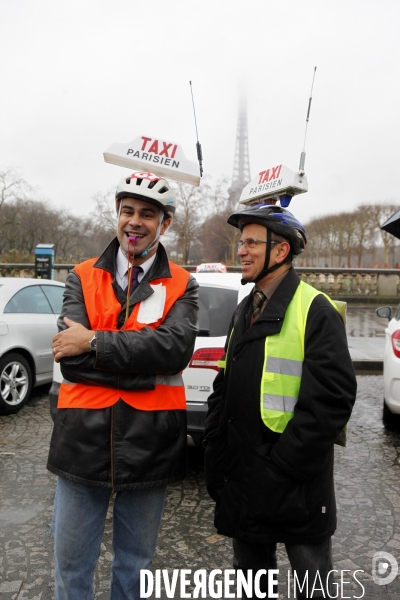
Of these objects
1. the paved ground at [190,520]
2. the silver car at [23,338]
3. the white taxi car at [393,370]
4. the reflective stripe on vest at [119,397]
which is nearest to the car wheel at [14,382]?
the silver car at [23,338]

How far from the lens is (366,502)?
3.97 metres

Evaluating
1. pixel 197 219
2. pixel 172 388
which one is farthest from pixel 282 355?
pixel 197 219

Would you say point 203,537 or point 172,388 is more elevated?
point 172,388

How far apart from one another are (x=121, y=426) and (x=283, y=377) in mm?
634

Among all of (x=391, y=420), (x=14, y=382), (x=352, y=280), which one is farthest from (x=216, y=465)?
(x=352, y=280)

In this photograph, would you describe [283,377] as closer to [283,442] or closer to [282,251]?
[283,442]

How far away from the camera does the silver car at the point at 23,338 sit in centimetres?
609

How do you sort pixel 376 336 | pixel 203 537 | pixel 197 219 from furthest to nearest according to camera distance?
pixel 197 219
pixel 376 336
pixel 203 537

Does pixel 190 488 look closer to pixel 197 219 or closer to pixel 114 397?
pixel 114 397

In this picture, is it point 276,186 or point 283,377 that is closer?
point 283,377

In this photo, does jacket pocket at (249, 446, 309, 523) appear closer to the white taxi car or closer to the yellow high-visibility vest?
the yellow high-visibility vest

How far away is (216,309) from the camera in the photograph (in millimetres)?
4508

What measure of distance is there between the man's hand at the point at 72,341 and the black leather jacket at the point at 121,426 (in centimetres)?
3

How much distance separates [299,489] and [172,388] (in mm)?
608
